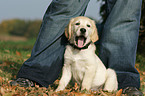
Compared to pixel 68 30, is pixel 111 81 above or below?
below

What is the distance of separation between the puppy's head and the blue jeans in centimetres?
12

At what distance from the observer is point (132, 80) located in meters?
2.54

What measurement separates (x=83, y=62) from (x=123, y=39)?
612mm

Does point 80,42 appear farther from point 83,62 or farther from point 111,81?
point 111,81

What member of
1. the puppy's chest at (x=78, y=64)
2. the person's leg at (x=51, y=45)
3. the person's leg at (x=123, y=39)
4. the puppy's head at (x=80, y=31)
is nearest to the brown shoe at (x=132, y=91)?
the person's leg at (x=123, y=39)

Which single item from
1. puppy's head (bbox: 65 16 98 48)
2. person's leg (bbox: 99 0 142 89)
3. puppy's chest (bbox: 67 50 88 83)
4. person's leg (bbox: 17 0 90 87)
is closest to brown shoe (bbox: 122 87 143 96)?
person's leg (bbox: 99 0 142 89)

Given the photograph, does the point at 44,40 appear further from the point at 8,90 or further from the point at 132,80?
the point at 132,80

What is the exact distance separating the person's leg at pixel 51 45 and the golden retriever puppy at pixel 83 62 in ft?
0.38

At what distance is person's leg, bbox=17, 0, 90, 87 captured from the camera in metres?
2.40

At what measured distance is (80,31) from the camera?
2.34 meters

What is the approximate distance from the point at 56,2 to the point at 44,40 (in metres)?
0.49

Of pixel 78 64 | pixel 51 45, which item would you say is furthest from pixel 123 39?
pixel 51 45

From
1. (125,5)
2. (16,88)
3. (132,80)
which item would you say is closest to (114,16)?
(125,5)

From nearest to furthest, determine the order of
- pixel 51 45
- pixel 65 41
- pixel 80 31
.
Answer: pixel 80 31 → pixel 51 45 → pixel 65 41
